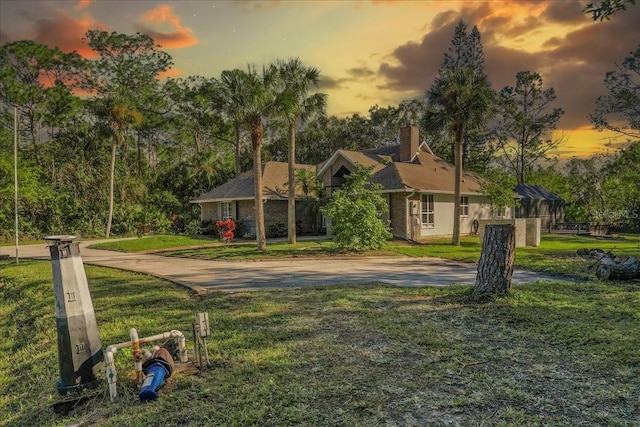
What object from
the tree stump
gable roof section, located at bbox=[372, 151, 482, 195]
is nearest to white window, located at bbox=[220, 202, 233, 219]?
gable roof section, located at bbox=[372, 151, 482, 195]

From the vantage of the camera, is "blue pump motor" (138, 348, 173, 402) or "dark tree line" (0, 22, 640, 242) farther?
"dark tree line" (0, 22, 640, 242)

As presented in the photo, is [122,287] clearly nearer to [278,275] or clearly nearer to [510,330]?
[278,275]

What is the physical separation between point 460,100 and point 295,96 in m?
8.13

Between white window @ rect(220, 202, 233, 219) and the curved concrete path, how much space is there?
1174 centimetres

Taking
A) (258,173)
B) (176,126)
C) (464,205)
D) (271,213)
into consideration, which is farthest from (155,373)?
(176,126)

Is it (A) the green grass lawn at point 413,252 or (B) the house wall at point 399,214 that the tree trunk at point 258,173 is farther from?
(B) the house wall at point 399,214

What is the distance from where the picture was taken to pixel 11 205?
2920 cm

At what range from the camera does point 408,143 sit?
28.9m

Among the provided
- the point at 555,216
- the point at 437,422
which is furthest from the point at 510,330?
the point at 555,216

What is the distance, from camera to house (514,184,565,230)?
33875 millimetres

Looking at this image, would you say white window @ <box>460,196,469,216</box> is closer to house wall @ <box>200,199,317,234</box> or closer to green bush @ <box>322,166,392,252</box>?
house wall @ <box>200,199,317,234</box>

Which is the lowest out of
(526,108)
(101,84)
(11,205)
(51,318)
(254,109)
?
(51,318)

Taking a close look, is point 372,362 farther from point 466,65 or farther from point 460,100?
point 466,65

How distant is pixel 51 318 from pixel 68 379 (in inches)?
171
